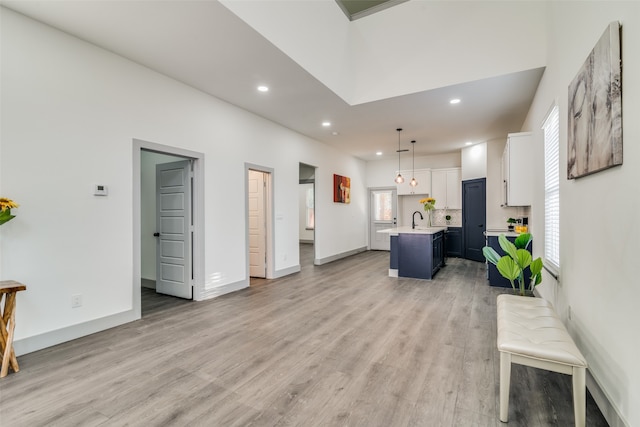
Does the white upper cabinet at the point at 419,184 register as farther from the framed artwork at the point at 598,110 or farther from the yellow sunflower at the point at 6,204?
the yellow sunflower at the point at 6,204

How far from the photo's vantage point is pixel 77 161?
3084 millimetres

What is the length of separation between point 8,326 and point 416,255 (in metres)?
5.44

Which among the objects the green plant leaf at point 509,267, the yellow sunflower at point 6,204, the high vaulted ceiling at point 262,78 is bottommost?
the green plant leaf at point 509,267

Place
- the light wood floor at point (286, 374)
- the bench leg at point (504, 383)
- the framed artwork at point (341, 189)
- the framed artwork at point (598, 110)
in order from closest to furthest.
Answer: the framed artwork at point (598, 110) → the bench leg at point (504, 383) → the light wood floor at point (286, 374) → the framed artwork at point (341, 189)

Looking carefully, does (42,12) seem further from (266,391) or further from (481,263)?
(481,263)

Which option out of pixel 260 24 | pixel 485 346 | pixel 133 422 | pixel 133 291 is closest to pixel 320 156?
pixel 260 24

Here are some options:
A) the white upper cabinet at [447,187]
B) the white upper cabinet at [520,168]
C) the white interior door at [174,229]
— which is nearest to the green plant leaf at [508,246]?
the white upper cabinet at [520,168]

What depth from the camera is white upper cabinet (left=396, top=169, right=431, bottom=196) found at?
346 inches

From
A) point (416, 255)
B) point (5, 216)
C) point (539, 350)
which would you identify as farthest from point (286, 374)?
point (416, 255)

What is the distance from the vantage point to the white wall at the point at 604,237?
4.92 ft

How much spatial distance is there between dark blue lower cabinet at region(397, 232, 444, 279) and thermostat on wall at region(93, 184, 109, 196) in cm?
471

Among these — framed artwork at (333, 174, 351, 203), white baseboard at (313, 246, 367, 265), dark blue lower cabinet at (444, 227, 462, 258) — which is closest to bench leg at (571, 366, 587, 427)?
white baseboard at (313, 246, 367, 265)

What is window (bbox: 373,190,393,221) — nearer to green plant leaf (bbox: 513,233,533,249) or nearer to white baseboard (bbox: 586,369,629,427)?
Result: green plant leaf (bbox: 513,233,533,249)

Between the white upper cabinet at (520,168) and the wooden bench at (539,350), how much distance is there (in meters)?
2.80
